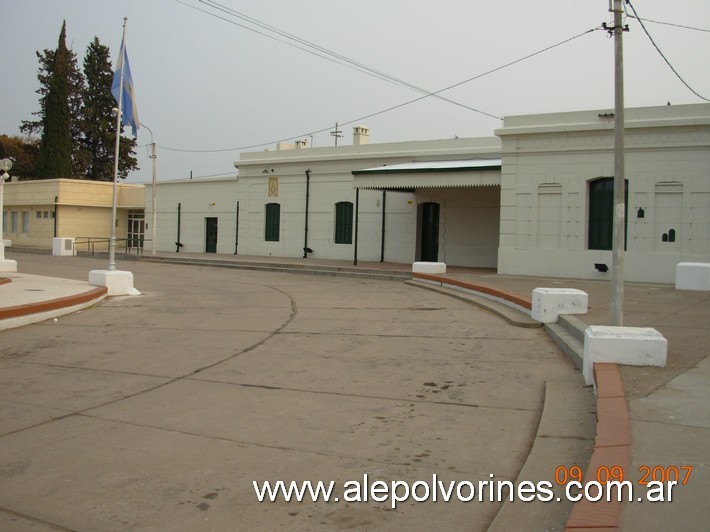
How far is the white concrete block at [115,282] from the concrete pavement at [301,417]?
17.9 ft

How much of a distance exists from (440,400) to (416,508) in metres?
2.78

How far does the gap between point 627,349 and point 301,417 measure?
141 inches

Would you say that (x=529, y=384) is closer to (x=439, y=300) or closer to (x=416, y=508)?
(x=416, y=508)

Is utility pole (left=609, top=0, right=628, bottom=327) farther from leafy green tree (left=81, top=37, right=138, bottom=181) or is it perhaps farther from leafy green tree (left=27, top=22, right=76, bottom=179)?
leafy green tree (left=81, top=37, right=138, bottom=181)

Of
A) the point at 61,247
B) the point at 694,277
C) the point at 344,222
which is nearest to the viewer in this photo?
the point at 694,277

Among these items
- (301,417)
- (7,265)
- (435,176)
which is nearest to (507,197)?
(435,176)

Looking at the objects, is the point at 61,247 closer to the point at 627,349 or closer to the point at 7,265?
the point at 7,265

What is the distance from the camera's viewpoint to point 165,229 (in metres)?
41.5

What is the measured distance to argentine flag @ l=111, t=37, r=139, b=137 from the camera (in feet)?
61.2

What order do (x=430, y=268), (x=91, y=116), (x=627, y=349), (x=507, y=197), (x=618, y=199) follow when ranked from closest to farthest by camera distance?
(x=627, y=349) < (x=618, y=199) < (x=430, y=268) < (x=507, y=197) < (x=91, y=116)

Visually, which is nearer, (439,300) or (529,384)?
(529,384)

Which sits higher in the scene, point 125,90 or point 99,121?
point 99,121

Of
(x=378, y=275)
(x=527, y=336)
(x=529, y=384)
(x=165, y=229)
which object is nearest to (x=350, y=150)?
(x=378, y=275)

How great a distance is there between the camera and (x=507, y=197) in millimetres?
23719
